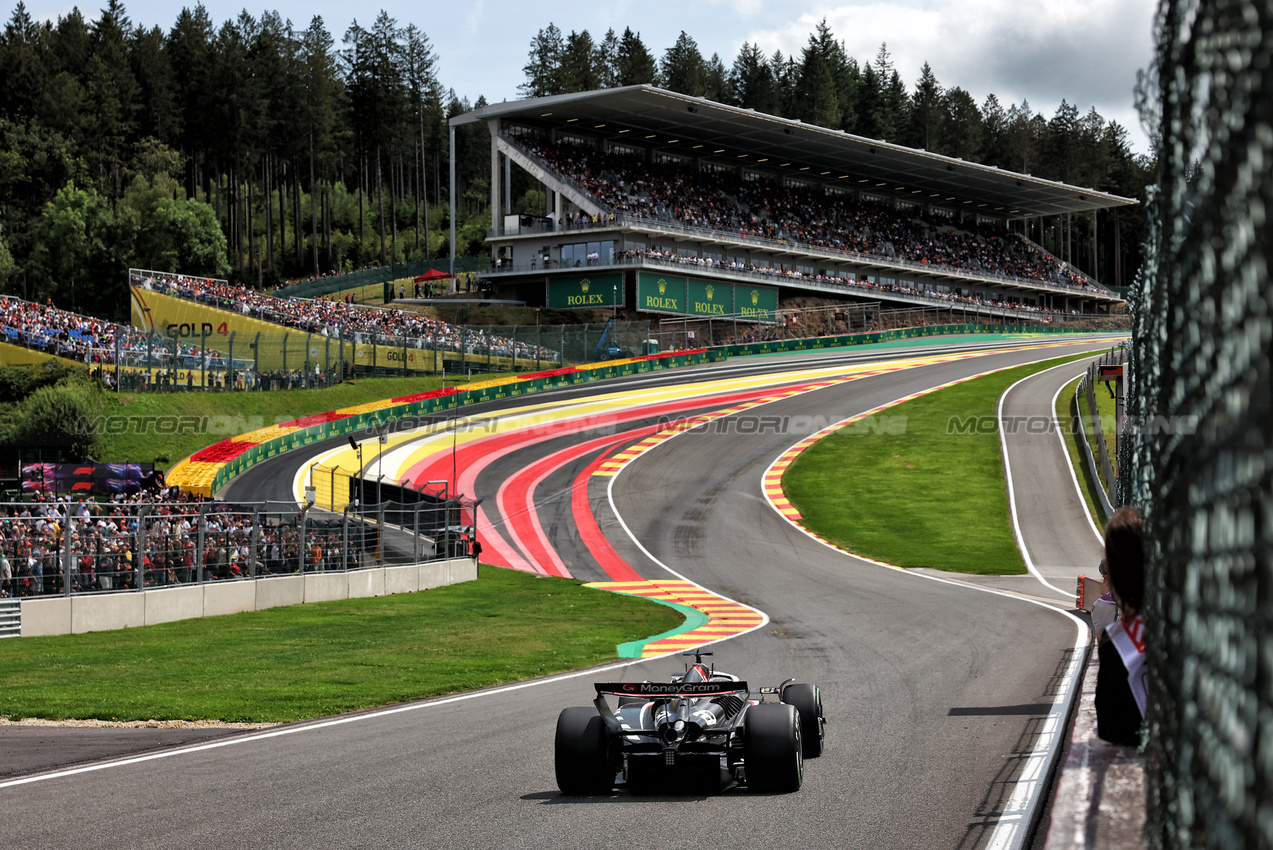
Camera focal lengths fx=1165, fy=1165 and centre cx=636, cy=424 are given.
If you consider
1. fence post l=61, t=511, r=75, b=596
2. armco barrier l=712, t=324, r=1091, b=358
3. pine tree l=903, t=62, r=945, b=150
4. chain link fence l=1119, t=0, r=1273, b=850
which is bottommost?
fence post l=61, t=511, r=75, b=596

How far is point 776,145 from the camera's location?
79938 millimetres

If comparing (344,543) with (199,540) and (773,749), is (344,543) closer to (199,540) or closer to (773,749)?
(199,540)

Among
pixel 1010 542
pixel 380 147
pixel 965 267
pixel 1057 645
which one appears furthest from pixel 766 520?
pixel 380 147

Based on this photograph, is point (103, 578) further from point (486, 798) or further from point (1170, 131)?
point (1170, 131)

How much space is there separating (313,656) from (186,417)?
1013 inches

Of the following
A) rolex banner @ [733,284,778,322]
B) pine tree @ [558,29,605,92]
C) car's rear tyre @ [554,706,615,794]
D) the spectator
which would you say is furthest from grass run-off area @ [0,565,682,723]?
pine tree @ [558,29,605,92]

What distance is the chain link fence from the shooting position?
1551 mm

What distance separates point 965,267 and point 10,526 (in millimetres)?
84764

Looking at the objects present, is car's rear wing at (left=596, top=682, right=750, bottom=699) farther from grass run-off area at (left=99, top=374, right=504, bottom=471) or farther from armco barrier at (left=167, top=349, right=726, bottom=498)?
grass run-off area at (left=99, top=374, right=504, bottom=471)

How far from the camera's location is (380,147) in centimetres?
9700

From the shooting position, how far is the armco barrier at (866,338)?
6375 cm

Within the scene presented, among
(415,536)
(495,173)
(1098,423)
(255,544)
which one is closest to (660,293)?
(495,173)

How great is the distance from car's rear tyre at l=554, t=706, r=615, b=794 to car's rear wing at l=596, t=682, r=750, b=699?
10.3 inches

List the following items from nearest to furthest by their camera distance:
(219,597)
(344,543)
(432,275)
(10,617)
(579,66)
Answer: (10,617), (219,597), (344,543), (432,275), (579,66)
